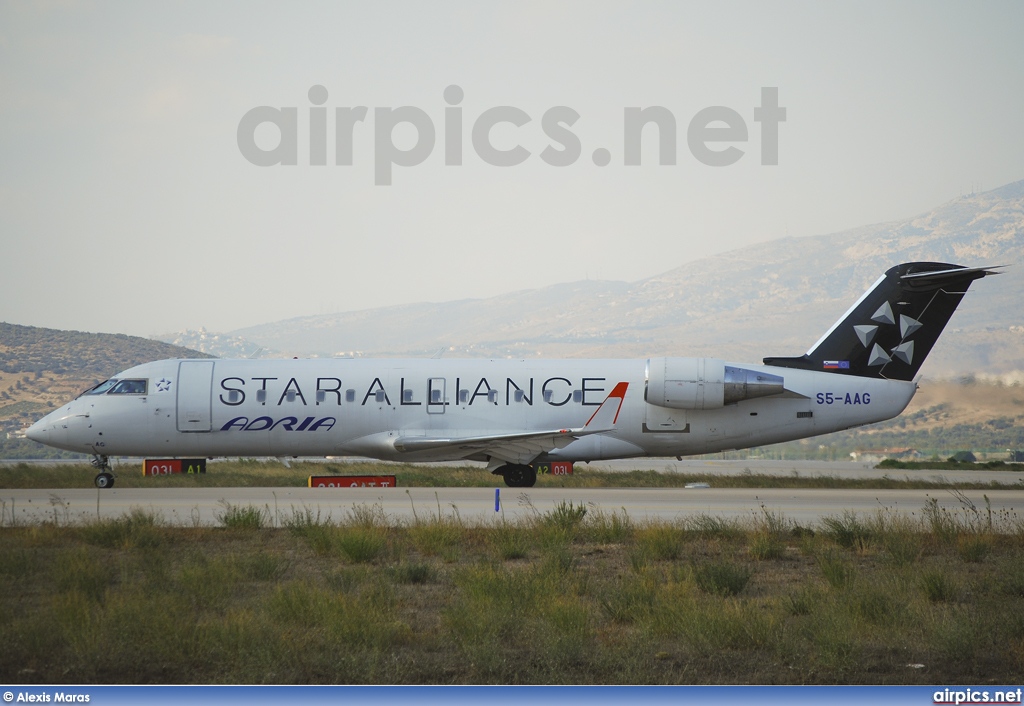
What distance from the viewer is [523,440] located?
2575 centimetres

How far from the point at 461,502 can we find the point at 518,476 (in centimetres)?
555

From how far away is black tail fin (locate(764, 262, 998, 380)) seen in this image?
1068 inches

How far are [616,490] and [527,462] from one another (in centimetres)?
252

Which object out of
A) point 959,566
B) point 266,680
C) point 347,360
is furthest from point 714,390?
point 266,680

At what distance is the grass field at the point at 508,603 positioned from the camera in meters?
9.00

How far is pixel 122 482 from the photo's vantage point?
28484 mm

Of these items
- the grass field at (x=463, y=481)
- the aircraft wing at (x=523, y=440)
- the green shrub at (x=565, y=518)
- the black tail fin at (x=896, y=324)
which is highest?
the black tail fin at (x=896, y=324)

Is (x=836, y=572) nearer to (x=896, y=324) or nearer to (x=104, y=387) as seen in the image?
(x=896, y=324)

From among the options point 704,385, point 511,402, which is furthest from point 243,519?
point 704,385

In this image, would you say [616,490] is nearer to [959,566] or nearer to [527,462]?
[527,462]

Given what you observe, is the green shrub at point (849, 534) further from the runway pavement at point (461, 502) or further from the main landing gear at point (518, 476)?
the main landing gear at point (518, 476)

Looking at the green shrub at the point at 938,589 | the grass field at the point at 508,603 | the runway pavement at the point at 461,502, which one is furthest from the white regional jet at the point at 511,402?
the green shrub at the point at 938,589

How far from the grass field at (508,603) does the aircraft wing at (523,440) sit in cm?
830

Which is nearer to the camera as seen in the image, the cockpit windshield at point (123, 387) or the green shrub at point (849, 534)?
the green shrub at point (849, 534)
